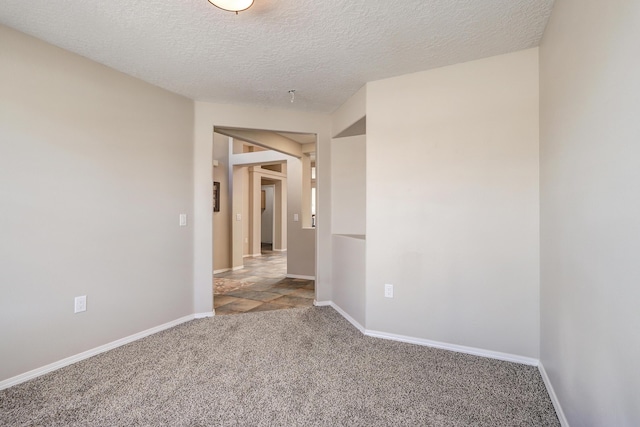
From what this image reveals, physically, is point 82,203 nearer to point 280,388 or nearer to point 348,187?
point 280,388

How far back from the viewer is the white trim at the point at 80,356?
201cm

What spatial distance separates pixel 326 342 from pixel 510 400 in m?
1.38

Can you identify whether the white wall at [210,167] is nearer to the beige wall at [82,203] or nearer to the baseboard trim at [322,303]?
the baseboard trim at [322,303]

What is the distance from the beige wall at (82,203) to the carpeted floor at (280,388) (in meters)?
0.33

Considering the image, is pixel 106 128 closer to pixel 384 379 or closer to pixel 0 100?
pixel 0 100

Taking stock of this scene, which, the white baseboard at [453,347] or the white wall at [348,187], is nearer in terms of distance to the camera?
the white baseboard at [453,347]

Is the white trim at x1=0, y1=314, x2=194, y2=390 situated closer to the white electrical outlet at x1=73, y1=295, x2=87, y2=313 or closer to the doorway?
the white electrical outlet at x1=73, y1=295, x2=87, y2=313

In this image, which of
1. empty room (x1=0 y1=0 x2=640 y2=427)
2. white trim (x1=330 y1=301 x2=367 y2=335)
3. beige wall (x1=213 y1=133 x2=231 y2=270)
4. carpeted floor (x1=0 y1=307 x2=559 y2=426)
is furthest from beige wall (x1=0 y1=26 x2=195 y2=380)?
beige wall (x1=213 y1=133 x2=231 y2=270)

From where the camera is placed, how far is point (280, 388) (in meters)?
1.96

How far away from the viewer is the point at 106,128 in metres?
2.54

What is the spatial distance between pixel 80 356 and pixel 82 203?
3.83ft

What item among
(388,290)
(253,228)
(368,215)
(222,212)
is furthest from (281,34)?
(253,228)

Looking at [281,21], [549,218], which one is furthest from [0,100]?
[549,218]

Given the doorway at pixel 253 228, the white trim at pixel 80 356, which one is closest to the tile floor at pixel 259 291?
the doorway at pixel 253 228
